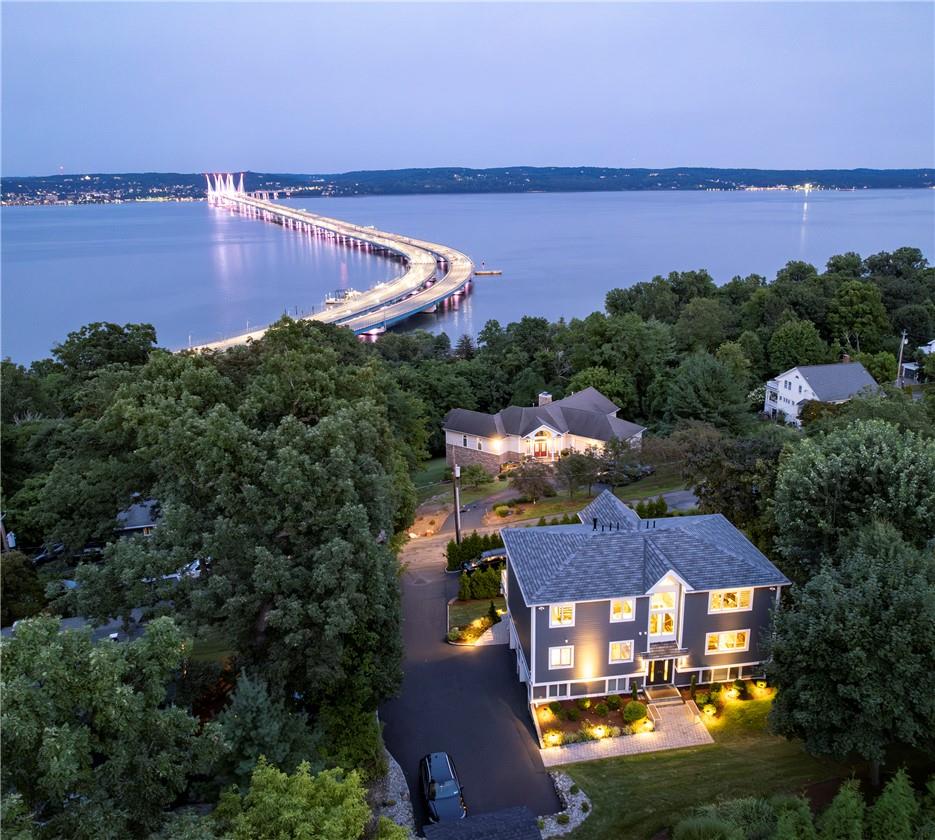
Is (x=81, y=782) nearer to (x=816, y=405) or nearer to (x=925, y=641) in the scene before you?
(x=925, y=641)

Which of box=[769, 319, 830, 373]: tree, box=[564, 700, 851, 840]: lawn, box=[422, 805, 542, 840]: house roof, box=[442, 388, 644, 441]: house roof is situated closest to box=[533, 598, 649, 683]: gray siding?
box=[564, 700, 851, 840]: lawn

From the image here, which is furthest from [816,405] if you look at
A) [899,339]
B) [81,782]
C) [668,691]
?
[81,782]

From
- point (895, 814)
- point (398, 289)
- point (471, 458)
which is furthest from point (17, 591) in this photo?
point (398, 289)

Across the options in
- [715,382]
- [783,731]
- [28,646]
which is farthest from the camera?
[715,382]

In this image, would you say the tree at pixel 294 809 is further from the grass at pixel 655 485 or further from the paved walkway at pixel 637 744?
the grass at pixel 655 485

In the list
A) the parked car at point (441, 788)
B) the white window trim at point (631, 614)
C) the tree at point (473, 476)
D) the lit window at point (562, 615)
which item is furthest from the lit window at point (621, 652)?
the tree at point (473, 476)

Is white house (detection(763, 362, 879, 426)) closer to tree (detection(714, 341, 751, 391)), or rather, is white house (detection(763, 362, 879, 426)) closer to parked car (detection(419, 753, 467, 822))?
tree (detection(714, 341, 751, 391))
